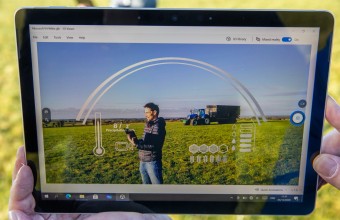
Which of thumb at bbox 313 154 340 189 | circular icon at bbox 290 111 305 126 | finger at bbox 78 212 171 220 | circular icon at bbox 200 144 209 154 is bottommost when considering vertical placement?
finger at bbox 78 212 171 220

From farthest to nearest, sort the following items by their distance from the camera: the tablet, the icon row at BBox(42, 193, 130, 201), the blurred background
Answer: the blurred background, the icon row at BBox(42, 193, 130, 201), the tablet

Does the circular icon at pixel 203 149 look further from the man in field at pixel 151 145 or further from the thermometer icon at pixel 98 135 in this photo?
the thermometer icon at pixel 98 135

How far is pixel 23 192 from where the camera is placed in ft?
3.25

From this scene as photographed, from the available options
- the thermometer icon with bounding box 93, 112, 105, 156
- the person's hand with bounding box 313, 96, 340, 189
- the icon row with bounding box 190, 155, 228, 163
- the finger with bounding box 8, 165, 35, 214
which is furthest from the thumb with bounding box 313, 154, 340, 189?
the finger with bounding box 8, 165, 35, 214

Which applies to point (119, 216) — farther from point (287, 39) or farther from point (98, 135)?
point (287, 39)

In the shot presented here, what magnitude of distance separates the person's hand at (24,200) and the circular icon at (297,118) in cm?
46

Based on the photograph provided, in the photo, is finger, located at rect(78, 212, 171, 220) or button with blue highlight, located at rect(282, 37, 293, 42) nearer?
button with blue highlight, located at rect(282, 37, 293, 42)

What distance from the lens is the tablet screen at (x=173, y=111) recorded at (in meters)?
0.91

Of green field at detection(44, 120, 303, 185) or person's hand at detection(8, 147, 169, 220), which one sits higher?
green field at detection(44, 120, 303, 185)

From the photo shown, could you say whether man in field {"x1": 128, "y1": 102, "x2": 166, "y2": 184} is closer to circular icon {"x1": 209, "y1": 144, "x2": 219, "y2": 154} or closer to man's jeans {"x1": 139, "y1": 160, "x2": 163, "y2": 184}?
man's jeans {"x1": 139, "y1": 160, "x2": 163, "y2": 184}

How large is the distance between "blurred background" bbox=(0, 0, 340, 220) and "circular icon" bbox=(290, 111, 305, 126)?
31.4 inches

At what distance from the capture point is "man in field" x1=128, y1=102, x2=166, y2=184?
37.9 inches
